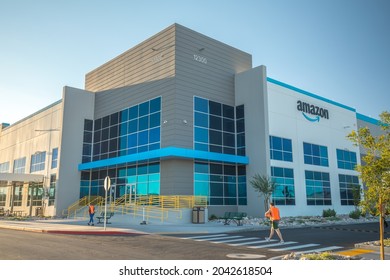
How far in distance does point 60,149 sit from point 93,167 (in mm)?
4339

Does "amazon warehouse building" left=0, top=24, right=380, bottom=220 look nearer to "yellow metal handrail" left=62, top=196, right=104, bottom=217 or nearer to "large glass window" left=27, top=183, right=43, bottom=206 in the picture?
"large glass window" left=27, top=183, right=43, bottom=206

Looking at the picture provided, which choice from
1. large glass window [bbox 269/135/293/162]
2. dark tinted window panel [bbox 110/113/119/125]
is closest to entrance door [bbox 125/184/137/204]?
dark tinted window panel [bbox 110/113/119/125]

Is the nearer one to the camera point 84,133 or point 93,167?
point 93,167

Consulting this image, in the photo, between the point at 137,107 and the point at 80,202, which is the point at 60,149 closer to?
the point at 80,202

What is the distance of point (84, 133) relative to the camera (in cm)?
4006

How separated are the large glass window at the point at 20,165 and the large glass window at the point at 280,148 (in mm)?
33446

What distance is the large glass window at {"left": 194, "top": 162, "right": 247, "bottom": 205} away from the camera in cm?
3111

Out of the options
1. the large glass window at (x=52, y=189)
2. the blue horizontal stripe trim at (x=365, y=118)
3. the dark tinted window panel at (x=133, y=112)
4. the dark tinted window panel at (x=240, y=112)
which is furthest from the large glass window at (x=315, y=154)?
the large glass window at (x=52, y=189)

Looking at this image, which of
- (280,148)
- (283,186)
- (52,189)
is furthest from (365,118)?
(52,189)

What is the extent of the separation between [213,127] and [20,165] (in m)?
30.7

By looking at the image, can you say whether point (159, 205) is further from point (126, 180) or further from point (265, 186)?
point (265, 186)

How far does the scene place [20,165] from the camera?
161ft

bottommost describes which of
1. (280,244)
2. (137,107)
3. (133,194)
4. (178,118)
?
(280,244)
